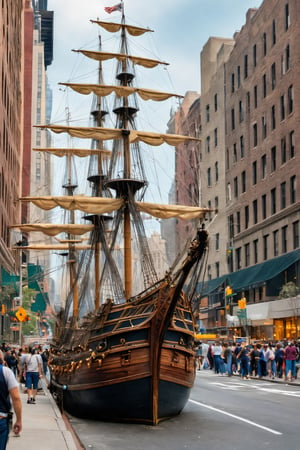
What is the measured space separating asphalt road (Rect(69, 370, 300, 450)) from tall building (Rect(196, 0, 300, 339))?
22867 mm

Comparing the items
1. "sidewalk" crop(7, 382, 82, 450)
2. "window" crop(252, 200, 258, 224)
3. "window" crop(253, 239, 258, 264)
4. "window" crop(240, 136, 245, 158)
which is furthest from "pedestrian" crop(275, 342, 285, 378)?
"window" crop(240, 136, 245, 158)

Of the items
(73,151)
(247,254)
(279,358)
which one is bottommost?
(279,358)

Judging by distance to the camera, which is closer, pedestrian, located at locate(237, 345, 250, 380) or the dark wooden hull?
the dark wooden hull

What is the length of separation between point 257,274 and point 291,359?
24058 millimetres

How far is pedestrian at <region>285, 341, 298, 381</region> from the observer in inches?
1244

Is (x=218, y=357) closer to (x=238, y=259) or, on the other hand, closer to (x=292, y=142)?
(x=292, y=142)

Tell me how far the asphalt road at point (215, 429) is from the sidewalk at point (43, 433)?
18.8 inches

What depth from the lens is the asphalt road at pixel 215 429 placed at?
13555 millimetres

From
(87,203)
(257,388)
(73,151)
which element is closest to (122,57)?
(87,203)

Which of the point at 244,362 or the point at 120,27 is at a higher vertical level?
the point at 120,27

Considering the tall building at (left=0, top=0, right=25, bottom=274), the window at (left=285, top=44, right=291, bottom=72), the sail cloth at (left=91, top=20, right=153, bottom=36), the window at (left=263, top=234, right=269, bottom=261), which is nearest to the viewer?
the sail cloth at (left=91, top=20, right=153, bottom=36)

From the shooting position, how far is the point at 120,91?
1361 inches

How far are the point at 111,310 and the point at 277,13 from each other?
143 ft

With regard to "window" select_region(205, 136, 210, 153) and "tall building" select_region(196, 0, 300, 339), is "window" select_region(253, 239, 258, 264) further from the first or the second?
"window" select_region(205, 136, 210, 153)
